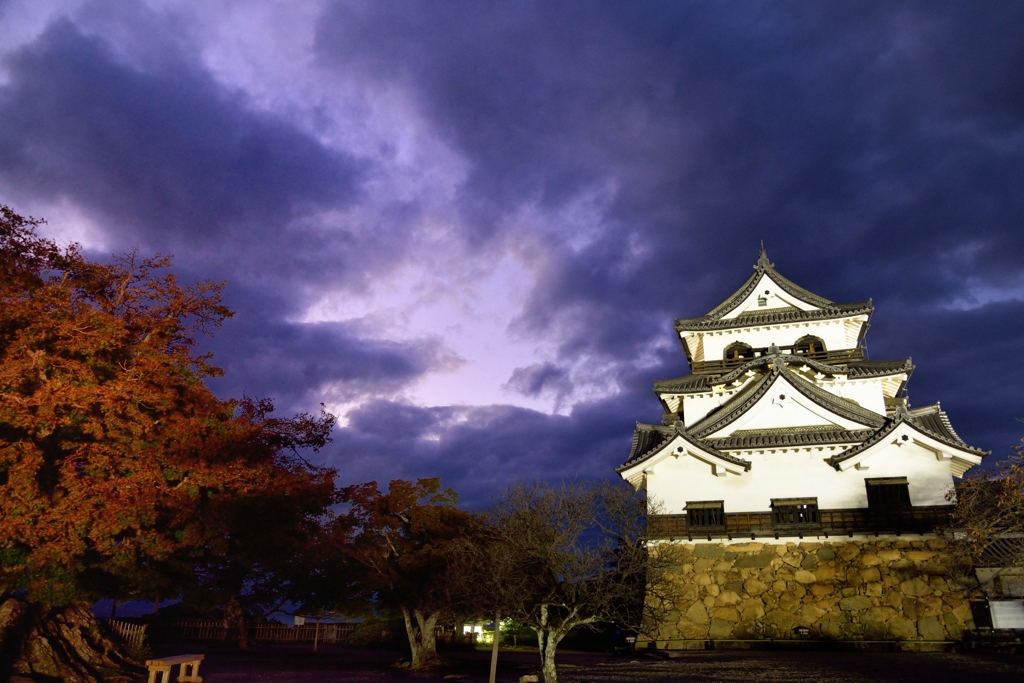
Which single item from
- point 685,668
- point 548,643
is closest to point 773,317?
A: point 685,668

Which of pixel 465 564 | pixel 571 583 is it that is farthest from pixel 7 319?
pixel 571 583

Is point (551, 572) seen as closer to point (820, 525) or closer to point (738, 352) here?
point (820, 525)

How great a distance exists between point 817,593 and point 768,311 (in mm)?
13269

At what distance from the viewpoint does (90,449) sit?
12.3 metres

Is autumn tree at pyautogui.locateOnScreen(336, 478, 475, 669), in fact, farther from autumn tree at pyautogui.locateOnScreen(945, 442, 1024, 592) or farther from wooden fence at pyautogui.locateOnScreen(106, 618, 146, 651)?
autumn tree at pyautogui.locateOnScreen(945, 442, 1024, 592)

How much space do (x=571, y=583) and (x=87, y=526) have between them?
343 inches

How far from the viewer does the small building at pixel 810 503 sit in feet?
67.8

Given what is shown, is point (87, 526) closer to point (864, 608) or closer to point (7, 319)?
point (7, 319)

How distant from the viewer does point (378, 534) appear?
66.8 feet

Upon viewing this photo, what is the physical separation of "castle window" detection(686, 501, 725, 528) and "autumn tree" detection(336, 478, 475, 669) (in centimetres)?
792

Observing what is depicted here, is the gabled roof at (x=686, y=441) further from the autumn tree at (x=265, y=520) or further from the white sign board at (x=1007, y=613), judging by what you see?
the autumn tree at (x=265, y=520)

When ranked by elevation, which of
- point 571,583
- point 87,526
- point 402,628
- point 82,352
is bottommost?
point 402,628

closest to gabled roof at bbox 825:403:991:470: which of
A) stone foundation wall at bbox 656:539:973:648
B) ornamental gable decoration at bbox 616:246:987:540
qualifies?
ornamental gable decoration at bbox 616:246:987:540

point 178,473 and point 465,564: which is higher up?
point 178,473
